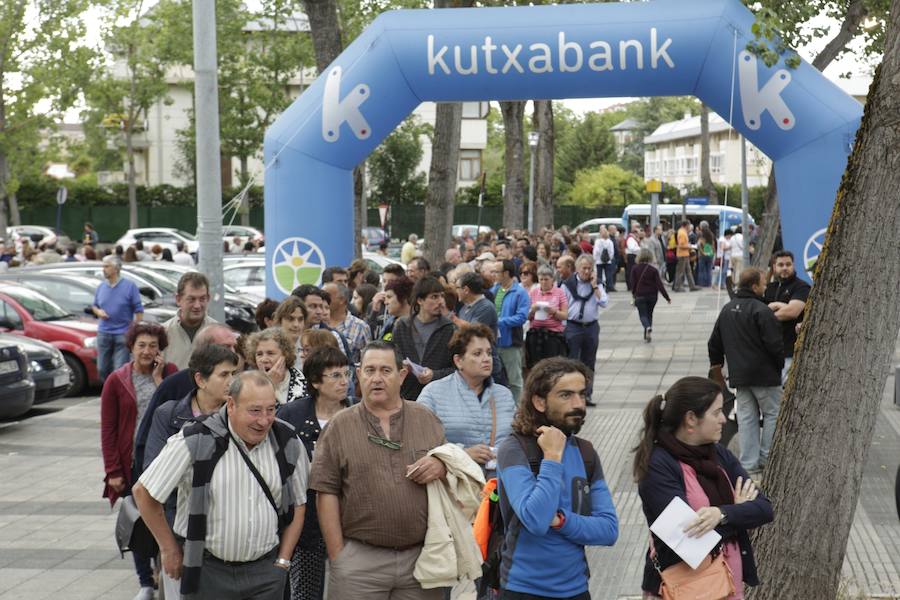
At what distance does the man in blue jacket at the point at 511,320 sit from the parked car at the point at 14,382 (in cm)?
523

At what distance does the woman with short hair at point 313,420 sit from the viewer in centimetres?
630

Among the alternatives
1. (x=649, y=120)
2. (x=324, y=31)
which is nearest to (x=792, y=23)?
(x=324, y=31)

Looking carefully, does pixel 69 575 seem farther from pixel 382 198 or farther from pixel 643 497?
pixel 382 198

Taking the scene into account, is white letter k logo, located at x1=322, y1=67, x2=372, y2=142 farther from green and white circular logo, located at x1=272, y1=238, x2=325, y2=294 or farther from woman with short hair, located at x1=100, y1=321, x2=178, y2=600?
woman with short hair, located at x1=100, y1=321, x2=178, y2=600

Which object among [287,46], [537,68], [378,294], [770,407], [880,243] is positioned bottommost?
[770,407]

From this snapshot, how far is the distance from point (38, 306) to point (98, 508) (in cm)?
781

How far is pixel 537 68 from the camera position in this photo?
14531mm

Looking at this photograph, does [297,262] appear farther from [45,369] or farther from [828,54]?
[828,54]

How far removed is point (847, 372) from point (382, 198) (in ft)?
203

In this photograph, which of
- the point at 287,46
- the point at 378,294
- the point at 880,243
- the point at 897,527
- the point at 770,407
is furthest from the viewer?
the point at 287,46

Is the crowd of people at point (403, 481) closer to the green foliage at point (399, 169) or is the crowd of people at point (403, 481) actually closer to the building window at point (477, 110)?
the building window at point (477, 110)

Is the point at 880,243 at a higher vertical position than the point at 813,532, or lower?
higher

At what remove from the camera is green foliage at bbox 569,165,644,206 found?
3167 inches

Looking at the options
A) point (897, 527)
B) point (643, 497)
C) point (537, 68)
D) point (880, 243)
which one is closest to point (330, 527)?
point (643, 497)
